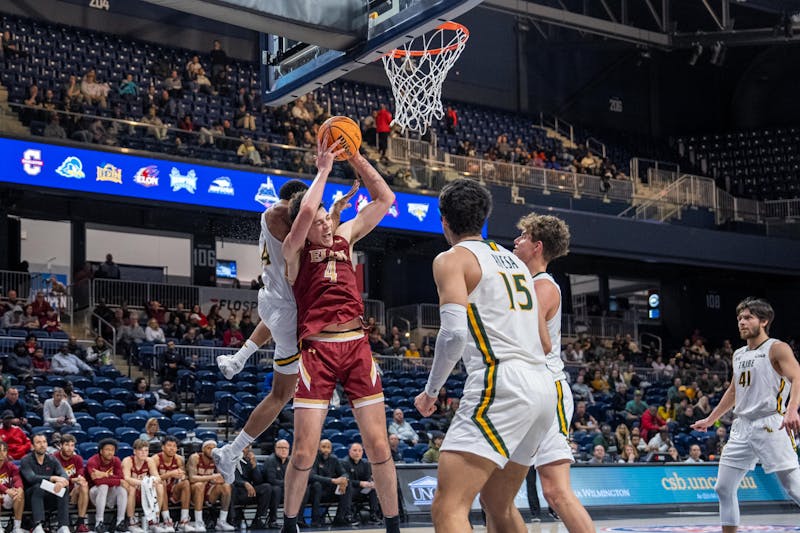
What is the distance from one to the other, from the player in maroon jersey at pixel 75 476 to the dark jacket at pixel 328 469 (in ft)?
10.6

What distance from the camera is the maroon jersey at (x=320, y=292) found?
23.6ft

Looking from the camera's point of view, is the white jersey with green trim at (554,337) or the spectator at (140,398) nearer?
the white jersey with green trim at (554,337)

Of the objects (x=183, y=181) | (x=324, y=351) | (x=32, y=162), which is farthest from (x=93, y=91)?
(x=324, y=351)

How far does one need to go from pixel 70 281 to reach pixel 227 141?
19.6 ft

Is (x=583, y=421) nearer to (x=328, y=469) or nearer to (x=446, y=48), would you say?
(x=328, y=469)

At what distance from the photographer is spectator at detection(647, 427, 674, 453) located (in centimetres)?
2048

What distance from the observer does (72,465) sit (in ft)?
44.4

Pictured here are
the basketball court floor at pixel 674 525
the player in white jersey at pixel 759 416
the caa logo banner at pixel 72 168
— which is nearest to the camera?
the player in white jersey at pixel 759 416

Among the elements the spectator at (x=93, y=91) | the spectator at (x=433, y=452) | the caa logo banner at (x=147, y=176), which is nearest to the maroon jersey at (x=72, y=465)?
the spectator at (x=433, y=452)

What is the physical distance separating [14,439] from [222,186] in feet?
33.9

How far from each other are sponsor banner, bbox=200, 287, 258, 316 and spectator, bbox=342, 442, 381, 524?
10.5 meters

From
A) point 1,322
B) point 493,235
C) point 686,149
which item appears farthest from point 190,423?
point 686,149

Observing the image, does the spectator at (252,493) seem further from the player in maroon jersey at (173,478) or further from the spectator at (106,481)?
the spectator at (106,481)

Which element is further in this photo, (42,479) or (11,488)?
(42,479)
